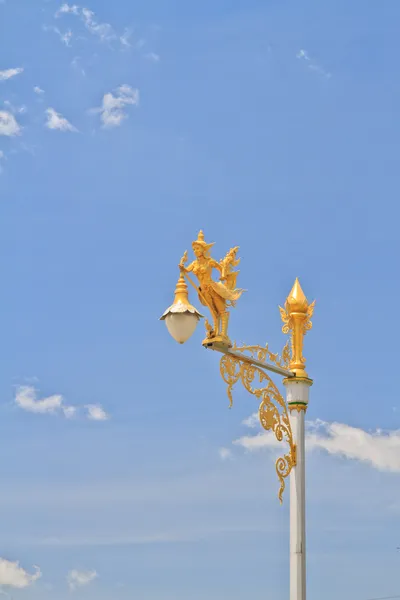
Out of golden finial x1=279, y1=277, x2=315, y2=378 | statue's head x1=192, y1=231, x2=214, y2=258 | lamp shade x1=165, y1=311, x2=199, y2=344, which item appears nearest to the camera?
lamp shade x1=165, y1=311, x2=199, y2=344

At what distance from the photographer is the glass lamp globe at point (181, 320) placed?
45.4 ft

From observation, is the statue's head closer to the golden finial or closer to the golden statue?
the golden statue

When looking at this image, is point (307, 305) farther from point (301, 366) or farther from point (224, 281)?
point (224, 281)

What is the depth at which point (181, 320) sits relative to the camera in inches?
545

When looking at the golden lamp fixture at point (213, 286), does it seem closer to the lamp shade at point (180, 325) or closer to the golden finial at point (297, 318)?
the lamp shade at point (180, 325)

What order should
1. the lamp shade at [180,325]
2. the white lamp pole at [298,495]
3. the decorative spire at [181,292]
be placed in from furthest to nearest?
1. the white lamp pole at [298,495]
2. the decorative spire at [181,292]
3. the lamp shade at [180,325]

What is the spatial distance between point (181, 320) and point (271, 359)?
2829 millimetres

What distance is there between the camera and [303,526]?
1642 centimetres

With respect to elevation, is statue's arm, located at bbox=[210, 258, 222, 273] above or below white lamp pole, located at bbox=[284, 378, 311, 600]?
above

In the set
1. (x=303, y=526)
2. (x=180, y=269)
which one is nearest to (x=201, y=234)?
(x=180, y=269)

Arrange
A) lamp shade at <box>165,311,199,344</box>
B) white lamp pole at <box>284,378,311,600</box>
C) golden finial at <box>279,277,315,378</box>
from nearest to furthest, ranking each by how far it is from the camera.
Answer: lamp shade at <box>165,311,199,344</box>
white lamp pole at <box>284,378,311,600</box>
golden finial at <box>279,277,315,378</box>

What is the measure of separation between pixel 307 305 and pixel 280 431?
2451 mm

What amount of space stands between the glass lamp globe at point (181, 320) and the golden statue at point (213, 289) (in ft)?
2.79

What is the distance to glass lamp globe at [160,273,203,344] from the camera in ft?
45.4
